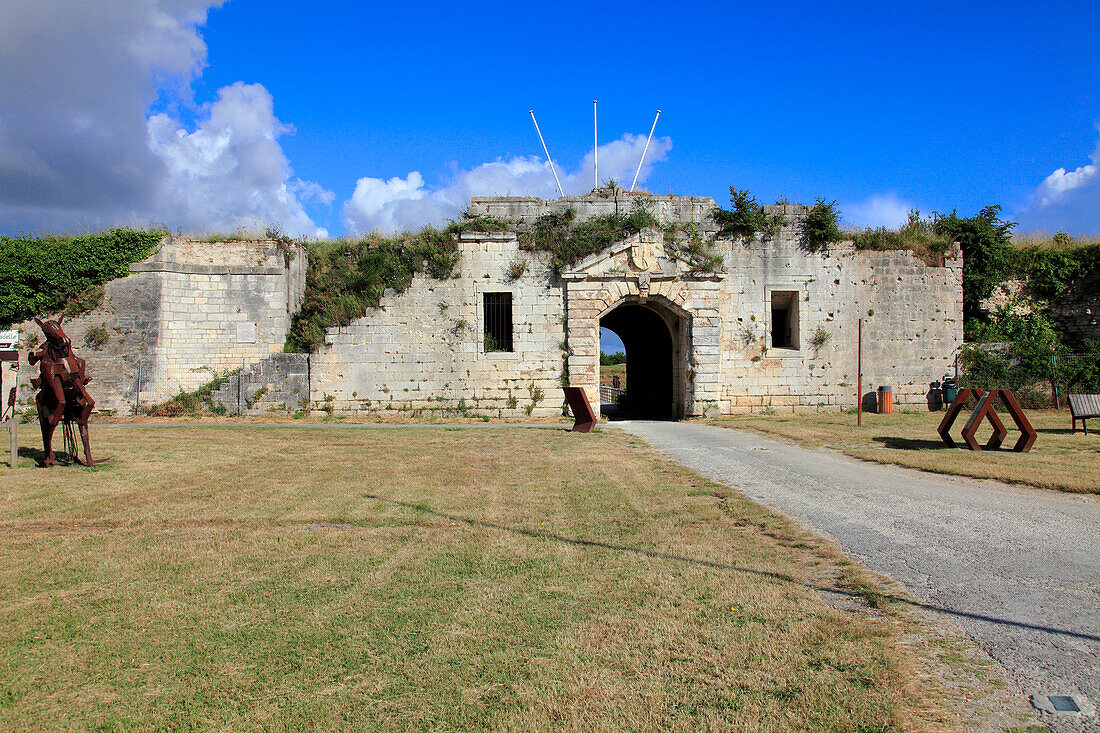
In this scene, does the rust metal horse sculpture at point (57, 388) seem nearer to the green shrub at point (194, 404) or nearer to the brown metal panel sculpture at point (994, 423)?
the green shrub at point (194, 404)

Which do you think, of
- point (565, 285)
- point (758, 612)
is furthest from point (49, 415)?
point (565, 285)

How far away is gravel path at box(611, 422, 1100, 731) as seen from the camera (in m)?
3.24

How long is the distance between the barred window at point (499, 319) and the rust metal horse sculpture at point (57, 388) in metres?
10.2

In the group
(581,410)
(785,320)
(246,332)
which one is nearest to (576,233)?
(581,410)

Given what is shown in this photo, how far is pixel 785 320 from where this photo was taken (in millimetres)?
19359

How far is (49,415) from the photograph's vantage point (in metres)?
9.38

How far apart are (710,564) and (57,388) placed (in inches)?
376

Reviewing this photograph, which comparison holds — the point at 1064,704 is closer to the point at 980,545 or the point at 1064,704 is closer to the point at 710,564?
the point at 710,564

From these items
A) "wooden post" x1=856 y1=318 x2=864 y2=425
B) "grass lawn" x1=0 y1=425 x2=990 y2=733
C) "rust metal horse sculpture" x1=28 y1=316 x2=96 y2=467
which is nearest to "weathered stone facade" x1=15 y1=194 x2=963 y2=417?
"wooden post" x1=856 y1=318 x2=864 y2=425

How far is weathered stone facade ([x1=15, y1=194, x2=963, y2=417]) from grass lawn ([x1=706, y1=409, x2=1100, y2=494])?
1743 mm

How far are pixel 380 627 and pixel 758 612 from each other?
7.23ft

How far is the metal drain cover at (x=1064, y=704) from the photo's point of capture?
104 inches

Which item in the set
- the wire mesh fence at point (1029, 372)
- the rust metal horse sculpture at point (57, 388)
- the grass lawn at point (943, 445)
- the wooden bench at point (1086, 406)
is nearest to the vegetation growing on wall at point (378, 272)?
the rust metal horse sculpture at point (57, 388)

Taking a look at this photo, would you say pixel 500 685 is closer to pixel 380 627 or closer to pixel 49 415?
pixel 380 627
